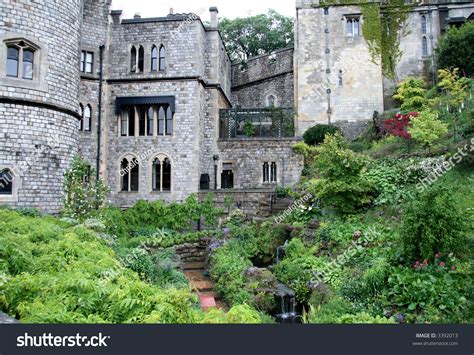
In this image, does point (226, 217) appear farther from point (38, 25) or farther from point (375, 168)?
point (38, 25)

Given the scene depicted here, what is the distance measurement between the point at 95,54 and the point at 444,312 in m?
21.1

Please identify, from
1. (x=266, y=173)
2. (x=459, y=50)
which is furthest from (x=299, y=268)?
(x=459, y=50)

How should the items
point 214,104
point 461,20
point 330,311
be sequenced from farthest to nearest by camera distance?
point 461,20 < point 214,104 < point 330,311

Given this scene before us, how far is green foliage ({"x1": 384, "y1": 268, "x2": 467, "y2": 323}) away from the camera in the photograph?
6953 mm

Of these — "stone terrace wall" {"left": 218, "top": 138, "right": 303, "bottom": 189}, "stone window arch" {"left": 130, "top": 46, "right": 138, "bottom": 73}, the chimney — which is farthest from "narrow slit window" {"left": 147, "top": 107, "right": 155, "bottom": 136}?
the chimney

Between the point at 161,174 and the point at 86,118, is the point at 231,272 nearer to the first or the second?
the point at 161,174

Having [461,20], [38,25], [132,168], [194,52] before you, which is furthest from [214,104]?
[461,20]

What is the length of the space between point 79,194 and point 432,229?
1153 cm

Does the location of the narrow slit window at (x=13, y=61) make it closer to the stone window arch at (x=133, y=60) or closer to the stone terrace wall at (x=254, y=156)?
the stone window arch at (x=133, y=60)

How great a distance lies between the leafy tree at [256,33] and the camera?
4144cm

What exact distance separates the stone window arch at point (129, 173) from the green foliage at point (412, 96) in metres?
14.6

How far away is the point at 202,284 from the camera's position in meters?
13.1

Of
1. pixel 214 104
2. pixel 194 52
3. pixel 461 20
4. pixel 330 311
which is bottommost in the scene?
pixel 330 311

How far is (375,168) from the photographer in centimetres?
1582
